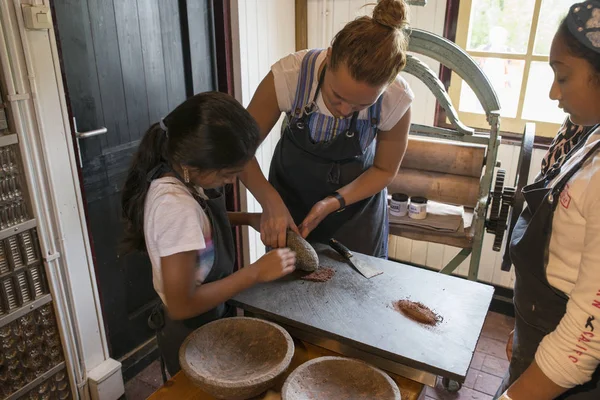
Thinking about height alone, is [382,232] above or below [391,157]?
below

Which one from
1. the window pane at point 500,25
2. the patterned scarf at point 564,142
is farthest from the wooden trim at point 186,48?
the patterned scarf at point 564,142

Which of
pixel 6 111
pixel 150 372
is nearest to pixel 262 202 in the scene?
pixel 6 111

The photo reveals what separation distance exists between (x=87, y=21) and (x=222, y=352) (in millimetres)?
1357

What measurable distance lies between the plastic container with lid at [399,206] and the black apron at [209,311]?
3.90ft

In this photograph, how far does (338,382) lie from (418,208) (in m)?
1.39

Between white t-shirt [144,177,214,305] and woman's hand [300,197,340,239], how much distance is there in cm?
41

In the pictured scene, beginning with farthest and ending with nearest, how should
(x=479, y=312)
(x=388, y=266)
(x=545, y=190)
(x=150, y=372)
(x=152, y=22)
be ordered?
(x=150, y=372)
(x=152, y=22)
(x=388, y=266)
(x=479, y=312)
(x=545, y=190)

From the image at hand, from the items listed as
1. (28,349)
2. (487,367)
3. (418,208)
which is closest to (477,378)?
(487,367)

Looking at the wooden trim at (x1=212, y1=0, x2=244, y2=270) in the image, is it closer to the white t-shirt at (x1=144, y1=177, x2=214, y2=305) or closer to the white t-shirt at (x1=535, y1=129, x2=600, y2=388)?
the white t-shirt at (x1=144, y1=177, x2=214, y2=305)

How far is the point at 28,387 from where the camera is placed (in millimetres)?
1663

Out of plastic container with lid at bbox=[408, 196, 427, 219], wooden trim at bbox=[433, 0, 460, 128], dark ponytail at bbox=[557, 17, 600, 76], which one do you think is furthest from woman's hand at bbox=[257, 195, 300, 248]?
wooden trim at bbox=[433, 0, 460, 128]

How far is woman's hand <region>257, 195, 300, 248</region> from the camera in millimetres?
1352

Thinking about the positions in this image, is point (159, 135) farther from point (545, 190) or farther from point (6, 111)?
point (545, 190)

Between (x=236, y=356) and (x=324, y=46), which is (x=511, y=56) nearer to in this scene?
(x=324, y=46)
